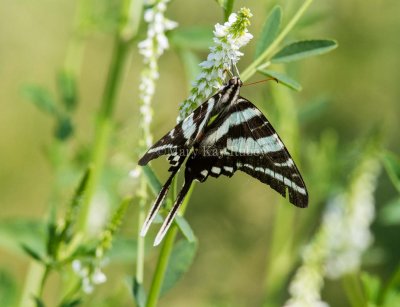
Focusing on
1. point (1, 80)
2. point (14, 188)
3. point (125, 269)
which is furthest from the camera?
point (1, 80)

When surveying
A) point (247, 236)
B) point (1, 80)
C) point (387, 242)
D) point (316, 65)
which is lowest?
point (387, 242)

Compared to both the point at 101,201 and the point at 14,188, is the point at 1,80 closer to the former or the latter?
the point at 14,188

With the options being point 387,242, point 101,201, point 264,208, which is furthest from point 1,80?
point 387,242

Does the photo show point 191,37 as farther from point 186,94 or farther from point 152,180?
point 186,94

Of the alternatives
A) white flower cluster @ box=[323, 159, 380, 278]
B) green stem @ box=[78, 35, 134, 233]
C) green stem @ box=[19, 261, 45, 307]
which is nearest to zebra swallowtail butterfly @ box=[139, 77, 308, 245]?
green stem @ box=[78, 35, 134, 233]

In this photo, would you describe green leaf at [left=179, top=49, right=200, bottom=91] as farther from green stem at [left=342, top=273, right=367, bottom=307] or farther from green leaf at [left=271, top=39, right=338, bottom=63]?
green stem at [left=342, top=273, right=367, bottom=307]

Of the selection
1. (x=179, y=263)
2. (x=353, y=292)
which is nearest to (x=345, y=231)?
(x=353, y=292)
